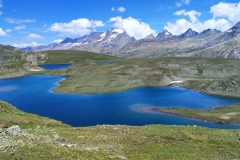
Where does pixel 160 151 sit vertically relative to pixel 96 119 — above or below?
above

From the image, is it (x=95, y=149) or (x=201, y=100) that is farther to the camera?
(x=201, y=100)

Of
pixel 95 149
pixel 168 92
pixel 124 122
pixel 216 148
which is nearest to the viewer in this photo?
pixel 95 149

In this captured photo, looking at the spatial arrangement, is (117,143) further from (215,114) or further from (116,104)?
(116,104)

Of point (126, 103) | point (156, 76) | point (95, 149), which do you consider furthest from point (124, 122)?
point (156, 76)

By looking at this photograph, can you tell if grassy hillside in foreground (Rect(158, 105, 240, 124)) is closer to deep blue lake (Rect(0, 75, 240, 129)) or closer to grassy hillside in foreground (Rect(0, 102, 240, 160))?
deep blue lake (Rect(0, 75, 240, 129))

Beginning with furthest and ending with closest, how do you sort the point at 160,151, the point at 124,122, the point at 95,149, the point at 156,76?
the point at 156,76, the point at 124,122, the point at 160,151, the point at 95,149

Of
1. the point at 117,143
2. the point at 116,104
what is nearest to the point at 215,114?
the point at 116,104

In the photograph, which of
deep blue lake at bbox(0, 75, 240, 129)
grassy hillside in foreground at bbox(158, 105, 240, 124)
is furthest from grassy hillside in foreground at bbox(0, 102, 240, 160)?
grassy hillside in foreground at bbox(158, 105, 240, 124)

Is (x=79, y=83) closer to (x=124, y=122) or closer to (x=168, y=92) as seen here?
(x=168, y=92)
